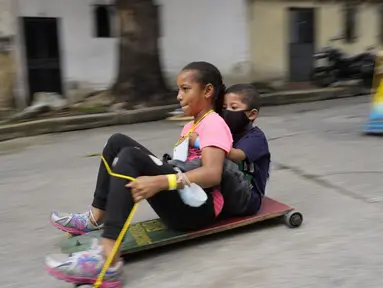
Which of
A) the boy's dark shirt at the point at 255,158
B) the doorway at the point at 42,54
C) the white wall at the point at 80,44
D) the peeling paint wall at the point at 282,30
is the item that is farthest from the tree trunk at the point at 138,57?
the boy's dark shirt at the point at 255,158

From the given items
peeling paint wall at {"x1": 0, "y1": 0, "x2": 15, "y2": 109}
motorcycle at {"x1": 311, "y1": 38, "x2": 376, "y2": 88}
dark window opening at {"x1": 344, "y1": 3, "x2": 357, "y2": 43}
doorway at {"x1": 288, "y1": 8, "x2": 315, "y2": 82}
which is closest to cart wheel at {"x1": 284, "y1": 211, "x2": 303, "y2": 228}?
peeling paint wall at {"x1": 0, "y1": 0, "x2": 15, "y2": 109}

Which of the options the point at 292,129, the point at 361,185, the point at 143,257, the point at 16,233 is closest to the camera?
the point at 143,257

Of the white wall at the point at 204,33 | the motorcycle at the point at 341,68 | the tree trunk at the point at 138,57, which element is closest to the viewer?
the tree trunk at the point at 138,57

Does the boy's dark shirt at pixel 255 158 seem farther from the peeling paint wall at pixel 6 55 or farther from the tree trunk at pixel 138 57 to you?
the peeling paint wall at pixel 6 55

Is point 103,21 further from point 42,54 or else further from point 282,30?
point 282,30

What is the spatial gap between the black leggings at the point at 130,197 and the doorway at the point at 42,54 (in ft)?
21.6

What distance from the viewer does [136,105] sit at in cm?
808

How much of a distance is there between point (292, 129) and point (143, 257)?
422 cm

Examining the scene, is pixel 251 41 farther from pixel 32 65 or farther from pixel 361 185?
pixel 361 185

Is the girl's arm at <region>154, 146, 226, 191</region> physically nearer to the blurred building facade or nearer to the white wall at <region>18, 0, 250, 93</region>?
the blurred building facade

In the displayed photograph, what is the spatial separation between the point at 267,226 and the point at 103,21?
6966mm

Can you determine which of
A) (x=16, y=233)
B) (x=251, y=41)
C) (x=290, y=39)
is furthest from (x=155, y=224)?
(x=290, y=39)

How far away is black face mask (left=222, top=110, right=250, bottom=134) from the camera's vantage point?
311 centimetres

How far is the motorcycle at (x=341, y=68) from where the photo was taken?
1031 centimetres
